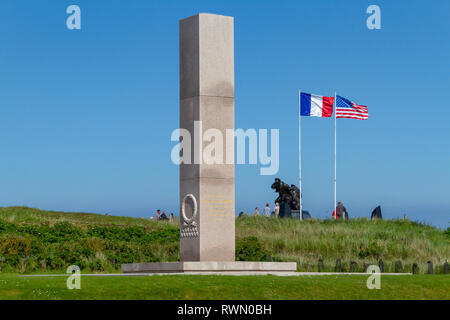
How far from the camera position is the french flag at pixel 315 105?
45469 mm

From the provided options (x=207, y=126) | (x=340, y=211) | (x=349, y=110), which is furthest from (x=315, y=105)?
(x=207, y=126)

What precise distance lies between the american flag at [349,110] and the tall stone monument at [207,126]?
78.8ft

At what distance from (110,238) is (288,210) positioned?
15050 millimetres

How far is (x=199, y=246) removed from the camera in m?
21.8

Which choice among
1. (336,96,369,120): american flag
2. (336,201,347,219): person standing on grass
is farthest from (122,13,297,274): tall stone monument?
(336,201,347,219): person standing on grass

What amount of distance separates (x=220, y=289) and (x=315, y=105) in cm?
3099

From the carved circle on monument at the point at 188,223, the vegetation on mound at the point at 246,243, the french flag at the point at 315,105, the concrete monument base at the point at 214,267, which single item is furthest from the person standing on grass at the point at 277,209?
the concrete monument base at the point at 214,267

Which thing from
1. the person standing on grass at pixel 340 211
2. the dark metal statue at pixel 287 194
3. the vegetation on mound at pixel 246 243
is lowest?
the vegetation on mound at pixel 246 243

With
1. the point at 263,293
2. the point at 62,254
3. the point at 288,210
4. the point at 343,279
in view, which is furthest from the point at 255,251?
the point at 288,210

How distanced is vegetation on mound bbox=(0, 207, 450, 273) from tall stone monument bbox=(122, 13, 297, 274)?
723cm

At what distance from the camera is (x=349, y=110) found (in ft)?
150

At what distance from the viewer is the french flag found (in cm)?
4547

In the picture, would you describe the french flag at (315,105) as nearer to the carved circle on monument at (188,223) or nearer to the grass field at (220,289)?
the carved circle on monument at (188,223)
